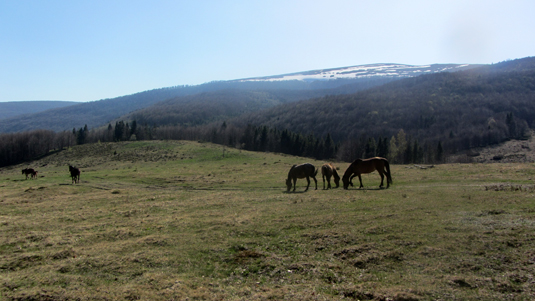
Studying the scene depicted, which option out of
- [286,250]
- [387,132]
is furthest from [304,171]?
[387,132]

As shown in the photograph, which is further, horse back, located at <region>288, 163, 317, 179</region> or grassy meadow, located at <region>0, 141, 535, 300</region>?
horse back, located at <region>288, 163, 317, 179</region>

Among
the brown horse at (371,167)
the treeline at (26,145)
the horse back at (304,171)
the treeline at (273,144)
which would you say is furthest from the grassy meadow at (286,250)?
the treeline at (26,145)

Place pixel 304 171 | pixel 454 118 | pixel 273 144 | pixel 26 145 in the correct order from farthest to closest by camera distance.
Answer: pixel 454 118 → pixel 273 144 → pixel 26 145 → pixel 304 171

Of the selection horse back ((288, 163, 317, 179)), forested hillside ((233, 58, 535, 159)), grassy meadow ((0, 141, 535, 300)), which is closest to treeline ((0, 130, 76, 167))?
horse back ((288, 163, 317, 179))

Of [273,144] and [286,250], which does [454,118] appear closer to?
[273,144]

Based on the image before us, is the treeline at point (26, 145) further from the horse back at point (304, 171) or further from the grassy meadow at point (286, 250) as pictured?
the grassy meadow at point (286, 250)

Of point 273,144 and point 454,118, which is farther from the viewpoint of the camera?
point 454,118

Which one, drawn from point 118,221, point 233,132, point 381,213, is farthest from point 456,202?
point 233,132

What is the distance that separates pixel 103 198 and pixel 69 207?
358 cm

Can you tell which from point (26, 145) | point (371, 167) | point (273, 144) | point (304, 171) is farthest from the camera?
point (273, 144)

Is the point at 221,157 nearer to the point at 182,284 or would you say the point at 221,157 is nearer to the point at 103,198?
the point at 103,198

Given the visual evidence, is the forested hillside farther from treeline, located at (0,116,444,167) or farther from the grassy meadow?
the grassy meadow

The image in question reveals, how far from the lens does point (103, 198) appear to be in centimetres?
2264

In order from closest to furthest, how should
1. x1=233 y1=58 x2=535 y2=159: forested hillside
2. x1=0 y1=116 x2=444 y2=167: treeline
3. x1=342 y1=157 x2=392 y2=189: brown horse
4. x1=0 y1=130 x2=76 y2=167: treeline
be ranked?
x1=342 y1=157 x2=392 y2=189: brown horse < x1=0 y1=116 x2=444 y2=167: treeline < x1=0 y1=130 x2=76 y2=167: treeline < x1=233 y1=58 x2=535 y2=159: forested hillside
